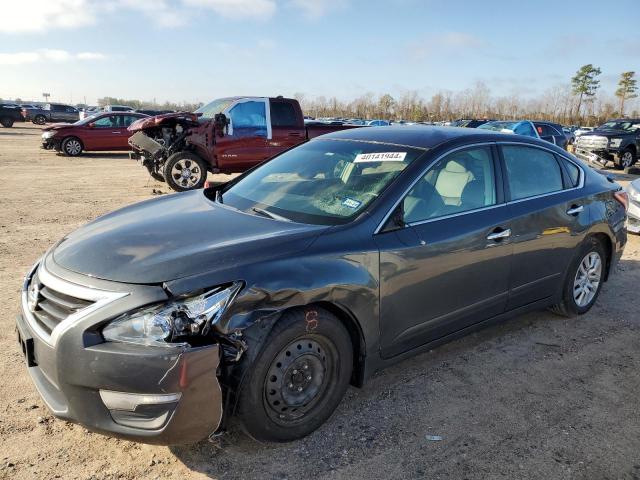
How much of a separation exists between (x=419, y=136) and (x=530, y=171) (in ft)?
3.56

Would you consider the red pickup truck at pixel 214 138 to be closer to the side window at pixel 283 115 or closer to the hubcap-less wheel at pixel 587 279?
the side window at pixel 283 115

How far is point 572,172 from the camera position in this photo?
460 cm

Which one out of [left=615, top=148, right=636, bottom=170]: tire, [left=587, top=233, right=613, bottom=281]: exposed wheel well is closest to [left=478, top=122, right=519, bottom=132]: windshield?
[left=615, top=148, right=636, bottom=170]: tire

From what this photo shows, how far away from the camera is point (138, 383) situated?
2.32 metres

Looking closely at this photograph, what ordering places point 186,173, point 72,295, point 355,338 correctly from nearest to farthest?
point 72,295, point 355,338, point 186,173

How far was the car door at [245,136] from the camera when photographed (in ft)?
35.5

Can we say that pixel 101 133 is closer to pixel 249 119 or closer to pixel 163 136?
pixel 163 136

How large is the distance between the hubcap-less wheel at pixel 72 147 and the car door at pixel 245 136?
1028cm

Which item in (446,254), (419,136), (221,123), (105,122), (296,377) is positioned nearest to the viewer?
(296,377)

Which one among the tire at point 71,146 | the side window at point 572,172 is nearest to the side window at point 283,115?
the side window at point 572,172

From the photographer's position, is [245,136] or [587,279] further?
[245,136]

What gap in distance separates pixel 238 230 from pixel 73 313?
A: 0.97 m

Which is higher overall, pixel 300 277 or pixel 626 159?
pixel 300 277

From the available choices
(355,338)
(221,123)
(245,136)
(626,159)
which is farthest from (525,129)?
(355,338)
